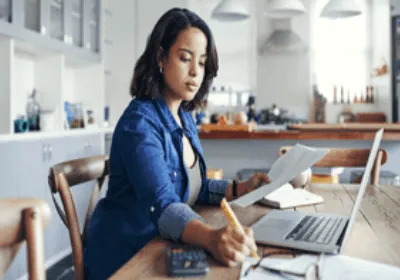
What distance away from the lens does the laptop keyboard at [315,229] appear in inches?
38.5

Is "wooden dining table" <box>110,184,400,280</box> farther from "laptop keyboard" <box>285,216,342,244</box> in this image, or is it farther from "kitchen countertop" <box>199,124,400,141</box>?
"kitchen countertop" <box>199,124,400,141</box>

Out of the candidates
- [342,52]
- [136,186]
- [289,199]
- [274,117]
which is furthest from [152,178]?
[342,52]

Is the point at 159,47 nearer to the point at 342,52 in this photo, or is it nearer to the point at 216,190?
the point at 216,190

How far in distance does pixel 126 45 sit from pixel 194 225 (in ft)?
14.9

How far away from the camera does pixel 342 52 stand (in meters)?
7.25

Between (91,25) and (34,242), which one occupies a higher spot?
(91,25)

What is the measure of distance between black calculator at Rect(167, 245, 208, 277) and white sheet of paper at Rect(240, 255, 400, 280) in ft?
0.22

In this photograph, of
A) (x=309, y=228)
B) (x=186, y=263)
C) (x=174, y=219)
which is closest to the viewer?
(x=186, y=263)

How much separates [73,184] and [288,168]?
59 cm

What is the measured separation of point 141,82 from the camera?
135 cm

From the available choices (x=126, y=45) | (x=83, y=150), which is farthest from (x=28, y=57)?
→ (x=126, y=45)

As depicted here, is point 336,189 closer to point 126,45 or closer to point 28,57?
point 28,57

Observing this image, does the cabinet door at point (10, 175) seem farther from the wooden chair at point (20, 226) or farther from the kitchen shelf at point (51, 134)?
the wooden chair at point (20, 226)

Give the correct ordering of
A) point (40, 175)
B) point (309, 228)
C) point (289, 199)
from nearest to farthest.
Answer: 1. point (309, 228)
2. point (289, 199)
3. point (40, 175)
